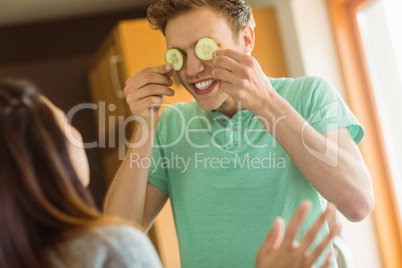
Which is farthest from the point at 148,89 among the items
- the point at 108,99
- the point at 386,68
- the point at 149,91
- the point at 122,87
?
the point at 108,99

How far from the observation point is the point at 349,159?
128 centimetres

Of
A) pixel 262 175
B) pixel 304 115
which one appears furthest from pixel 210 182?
pixel 304 115

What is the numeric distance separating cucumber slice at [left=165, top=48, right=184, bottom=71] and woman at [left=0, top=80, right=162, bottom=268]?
0.67 metres

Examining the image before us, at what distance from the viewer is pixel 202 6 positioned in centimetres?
153

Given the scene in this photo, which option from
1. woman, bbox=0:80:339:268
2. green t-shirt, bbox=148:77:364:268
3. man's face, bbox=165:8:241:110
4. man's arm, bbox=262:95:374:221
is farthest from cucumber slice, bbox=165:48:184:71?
woman, bbox=0:80:339:268

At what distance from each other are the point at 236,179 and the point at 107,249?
25.3 inches

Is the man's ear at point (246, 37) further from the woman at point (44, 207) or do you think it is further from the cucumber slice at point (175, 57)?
the woman at point (44, 207)

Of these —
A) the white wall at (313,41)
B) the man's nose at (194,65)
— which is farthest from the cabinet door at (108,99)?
the man's nose at (194,65)

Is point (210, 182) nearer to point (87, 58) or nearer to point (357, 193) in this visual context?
point (357, 193)

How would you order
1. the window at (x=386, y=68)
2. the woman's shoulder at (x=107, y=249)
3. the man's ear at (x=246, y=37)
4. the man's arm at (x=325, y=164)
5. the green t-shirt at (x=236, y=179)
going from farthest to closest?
the window at (x=386, y=68), the man's ear at (x=246, y=37), the green t-shirt at (x=236, y=179), the man's arm at (x=325, y=164), the woman's shoulder at (x=107, y=249)

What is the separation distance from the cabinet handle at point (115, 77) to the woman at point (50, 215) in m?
2.24

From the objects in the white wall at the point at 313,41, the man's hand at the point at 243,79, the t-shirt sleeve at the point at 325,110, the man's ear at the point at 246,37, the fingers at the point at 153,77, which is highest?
the white wall at the point at 313,41

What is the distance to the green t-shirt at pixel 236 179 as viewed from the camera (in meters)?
1.37

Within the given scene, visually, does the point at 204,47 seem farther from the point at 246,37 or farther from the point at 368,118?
the point at 368,118
